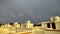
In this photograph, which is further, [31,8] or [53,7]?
[31,8]

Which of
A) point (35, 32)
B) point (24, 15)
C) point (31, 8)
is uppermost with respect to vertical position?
point (31, 8)

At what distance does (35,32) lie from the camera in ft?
3.67

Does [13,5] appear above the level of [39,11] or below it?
above

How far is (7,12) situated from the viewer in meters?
5.92

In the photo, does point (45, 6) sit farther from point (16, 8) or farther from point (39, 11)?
point (16, 8)

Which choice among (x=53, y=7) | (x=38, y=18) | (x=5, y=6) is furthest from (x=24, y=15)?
(x=53, y=7)

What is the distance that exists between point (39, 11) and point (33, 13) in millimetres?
340

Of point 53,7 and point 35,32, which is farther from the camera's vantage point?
point 53,7

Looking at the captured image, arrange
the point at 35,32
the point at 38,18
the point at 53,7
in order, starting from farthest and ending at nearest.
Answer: the point at 38,18, the point at 53,7, the point at 35,32

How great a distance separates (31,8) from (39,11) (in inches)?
21.7

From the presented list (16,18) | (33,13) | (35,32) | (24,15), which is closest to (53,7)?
(33,13)

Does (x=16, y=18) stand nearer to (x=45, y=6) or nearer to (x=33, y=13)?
(x=33, y=13)

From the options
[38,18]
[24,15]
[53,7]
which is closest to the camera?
[53,7]

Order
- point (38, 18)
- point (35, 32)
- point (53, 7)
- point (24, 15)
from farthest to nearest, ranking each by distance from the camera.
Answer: point (24, 15) < point (38, 18) < point (53, 7) < point (35, 32)
